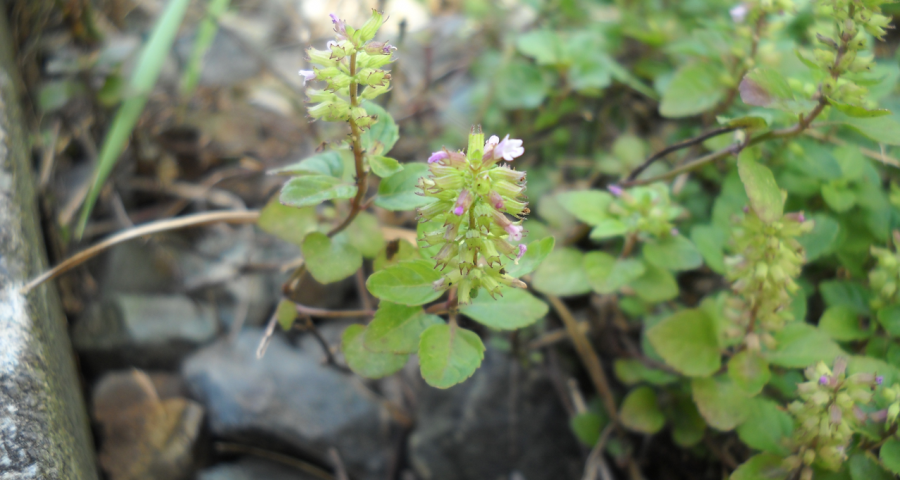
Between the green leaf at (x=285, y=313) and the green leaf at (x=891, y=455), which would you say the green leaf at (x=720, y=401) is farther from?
the green leaf at (x=285, y=313)

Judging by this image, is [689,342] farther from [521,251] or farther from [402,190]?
[402,190]

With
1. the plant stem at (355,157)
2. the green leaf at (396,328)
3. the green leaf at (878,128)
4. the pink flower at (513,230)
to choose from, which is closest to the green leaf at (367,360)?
the green leaf at (396,328)

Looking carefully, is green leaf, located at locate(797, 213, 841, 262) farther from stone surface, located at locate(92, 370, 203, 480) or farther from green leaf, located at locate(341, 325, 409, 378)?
stone surface, located at locate(92, 370, 203, 480)

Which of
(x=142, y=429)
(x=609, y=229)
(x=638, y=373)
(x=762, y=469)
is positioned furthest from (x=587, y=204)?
(x=142, y=429)

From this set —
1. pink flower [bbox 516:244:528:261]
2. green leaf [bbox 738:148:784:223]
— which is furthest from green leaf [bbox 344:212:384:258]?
green leaf [bbox 738:148:784:223]

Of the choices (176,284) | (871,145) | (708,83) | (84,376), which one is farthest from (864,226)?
(84,376)
